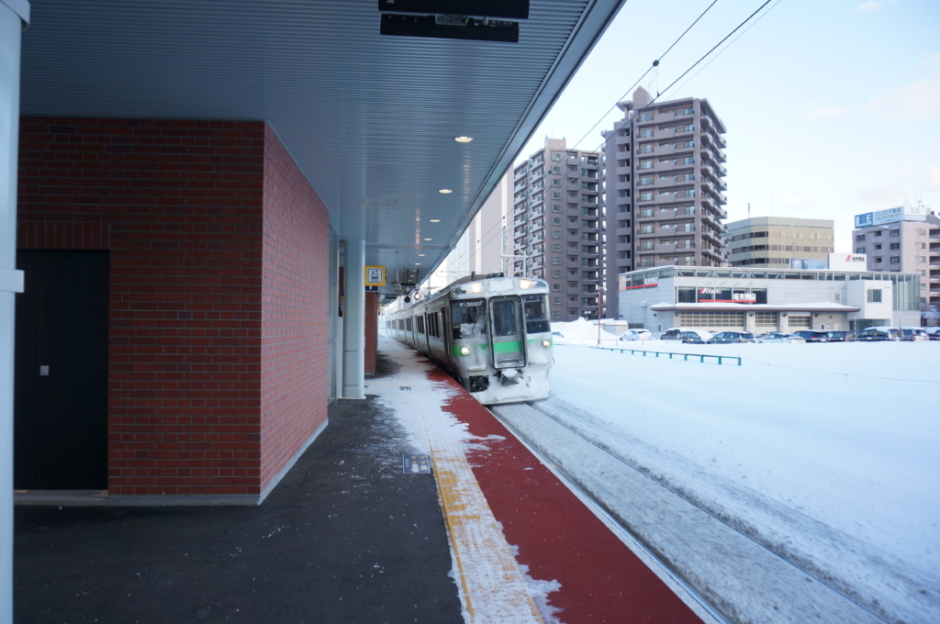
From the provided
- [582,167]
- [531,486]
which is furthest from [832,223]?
[531,486]

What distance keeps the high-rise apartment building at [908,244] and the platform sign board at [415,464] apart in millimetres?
106267

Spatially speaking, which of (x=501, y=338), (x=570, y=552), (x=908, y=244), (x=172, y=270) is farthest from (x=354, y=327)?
(x=908, y=244)

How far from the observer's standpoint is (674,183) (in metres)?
66.9

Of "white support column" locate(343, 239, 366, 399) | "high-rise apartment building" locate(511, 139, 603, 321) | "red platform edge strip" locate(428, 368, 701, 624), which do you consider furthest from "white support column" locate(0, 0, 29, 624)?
"high-rise apartment building" locate(511, 139, 603, 321)

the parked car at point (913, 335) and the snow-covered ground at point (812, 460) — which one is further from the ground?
the parked car at point (913, 335)

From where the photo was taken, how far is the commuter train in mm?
13172

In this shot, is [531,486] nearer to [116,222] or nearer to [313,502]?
[313,502]

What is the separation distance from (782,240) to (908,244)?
63.8 ft

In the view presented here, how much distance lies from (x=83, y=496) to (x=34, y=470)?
1.98 feet

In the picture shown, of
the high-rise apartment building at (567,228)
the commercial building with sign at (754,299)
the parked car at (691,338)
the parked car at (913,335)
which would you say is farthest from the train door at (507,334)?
the high-rise apartment building at (567,228)

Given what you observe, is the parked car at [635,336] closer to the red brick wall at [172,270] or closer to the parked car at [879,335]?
the parked car at [879,335]

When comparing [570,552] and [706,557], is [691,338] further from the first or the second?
→ [570,552]

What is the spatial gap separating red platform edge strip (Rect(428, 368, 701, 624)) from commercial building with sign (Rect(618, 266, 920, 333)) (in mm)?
55006

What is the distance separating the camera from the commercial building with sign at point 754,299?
5878 centimetres
